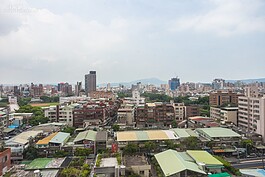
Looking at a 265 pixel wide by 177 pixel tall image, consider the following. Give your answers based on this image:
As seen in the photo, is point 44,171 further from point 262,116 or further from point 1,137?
point 262,116

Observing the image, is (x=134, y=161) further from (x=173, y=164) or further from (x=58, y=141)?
(x=58, y=141)

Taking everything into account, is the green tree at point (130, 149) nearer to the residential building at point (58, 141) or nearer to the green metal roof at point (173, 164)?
the green metal roof at point (173, 164)

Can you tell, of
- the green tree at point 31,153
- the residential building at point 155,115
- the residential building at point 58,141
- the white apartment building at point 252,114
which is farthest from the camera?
the residential building at point 155,115

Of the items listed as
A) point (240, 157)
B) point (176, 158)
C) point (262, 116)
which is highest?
point (262, 116)

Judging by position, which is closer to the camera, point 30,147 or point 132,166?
point 132,166

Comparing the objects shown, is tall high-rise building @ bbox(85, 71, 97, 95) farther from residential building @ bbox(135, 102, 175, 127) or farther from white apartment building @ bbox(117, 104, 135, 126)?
Answer: residential building @ bbox(135, 102, 175, 127)

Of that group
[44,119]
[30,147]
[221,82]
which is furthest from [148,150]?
[221,82]

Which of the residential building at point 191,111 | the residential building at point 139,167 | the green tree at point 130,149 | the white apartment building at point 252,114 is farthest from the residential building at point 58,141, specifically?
the residential building at point 191,111
